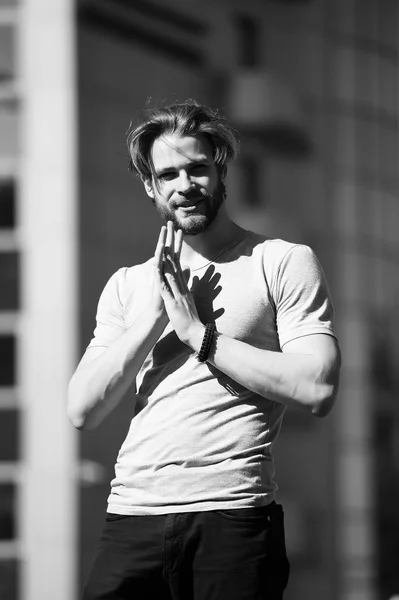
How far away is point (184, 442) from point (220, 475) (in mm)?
121

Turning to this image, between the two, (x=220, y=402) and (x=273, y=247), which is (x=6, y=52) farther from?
(x=220, y=402)

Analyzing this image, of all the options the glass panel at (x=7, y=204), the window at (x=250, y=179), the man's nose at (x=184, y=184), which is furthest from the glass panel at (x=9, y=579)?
the man's nose at (x=184, y=184)

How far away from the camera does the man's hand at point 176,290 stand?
2.95 metres

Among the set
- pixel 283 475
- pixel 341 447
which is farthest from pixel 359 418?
pixel 283 475

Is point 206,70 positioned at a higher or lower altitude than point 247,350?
higher

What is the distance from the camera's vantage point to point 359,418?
2186 cm

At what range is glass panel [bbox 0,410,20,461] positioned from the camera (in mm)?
16328

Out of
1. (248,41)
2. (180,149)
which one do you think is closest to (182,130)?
(180,149)

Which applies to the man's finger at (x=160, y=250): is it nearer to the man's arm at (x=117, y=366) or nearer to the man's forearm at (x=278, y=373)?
the man's arm at (x=117, y=366)

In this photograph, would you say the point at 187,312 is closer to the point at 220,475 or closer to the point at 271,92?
the point at 220,475

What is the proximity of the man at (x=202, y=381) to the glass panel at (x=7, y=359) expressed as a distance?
13.6 metres

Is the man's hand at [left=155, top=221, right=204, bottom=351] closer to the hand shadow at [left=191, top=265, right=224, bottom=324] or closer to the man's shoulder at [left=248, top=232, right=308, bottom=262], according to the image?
the hand shadow at [left=191, top=265, right=224, bottom=324]

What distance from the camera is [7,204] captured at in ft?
54.9

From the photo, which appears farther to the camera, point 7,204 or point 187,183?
point 7,204
